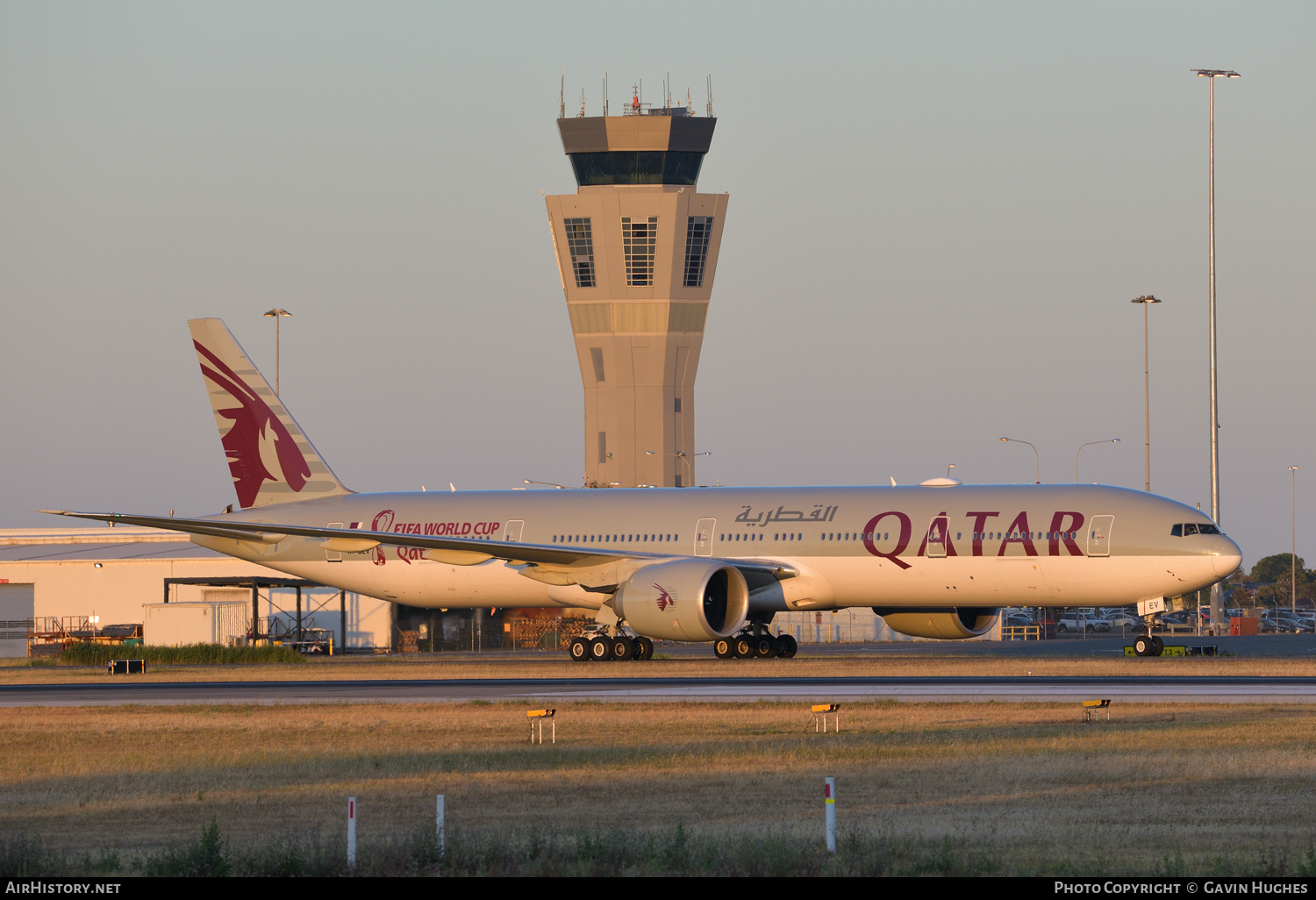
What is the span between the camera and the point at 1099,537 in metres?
40.6

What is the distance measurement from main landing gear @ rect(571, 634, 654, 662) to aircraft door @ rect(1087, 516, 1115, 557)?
11927 mm

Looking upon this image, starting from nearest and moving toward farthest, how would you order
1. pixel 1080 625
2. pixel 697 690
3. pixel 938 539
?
pixel 697 690 < pixel 938 539 < pixel 1080 625

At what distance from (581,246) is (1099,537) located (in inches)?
3792

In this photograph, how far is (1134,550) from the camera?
1590 inches

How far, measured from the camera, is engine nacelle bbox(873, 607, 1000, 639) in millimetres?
44600

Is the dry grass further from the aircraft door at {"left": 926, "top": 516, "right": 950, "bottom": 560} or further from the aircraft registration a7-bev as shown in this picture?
the aircraft door at {"left": 926, "top": 516, "right": 950, "bottom": 560}

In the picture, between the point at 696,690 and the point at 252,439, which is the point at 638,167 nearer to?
the point at 252,439

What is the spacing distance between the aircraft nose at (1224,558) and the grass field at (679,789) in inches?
487

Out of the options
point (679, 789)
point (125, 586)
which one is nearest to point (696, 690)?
point (679, 789)

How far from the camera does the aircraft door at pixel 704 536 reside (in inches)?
1752

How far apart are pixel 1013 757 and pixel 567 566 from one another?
77.3 feet

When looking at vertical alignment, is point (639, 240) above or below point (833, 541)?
above

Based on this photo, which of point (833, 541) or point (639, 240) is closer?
point (833, 541)
